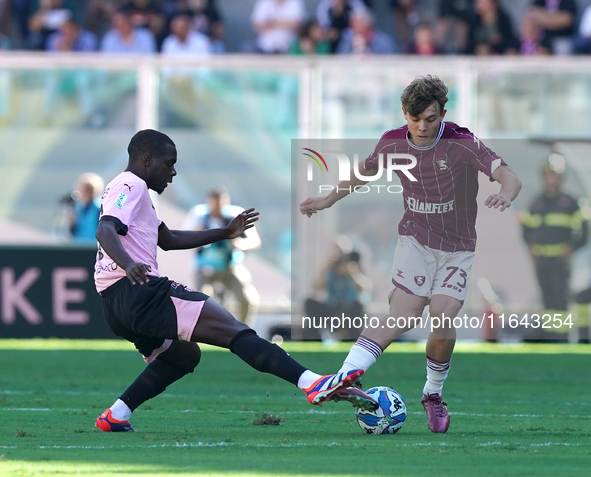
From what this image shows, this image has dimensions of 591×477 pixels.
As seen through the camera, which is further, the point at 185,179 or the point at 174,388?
the point at 185,179

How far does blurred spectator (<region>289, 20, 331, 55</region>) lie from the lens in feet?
54.3

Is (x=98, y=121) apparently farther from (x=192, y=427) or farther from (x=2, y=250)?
(x=192, y=427)

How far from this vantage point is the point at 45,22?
56.7ft

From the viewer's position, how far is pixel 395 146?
627cm

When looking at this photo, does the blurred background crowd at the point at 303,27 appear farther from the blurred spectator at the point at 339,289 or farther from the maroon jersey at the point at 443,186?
the maroon jersey at the point at 443,186

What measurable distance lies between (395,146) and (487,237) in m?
8.53

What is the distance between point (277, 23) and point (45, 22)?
3.66 metres

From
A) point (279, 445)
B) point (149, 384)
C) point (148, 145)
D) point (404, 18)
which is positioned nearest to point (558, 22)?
point (404, 18)

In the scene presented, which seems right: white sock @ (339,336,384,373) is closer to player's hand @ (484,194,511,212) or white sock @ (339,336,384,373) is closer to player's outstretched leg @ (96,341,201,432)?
player's outstretched leg @ (96,341,201,432)

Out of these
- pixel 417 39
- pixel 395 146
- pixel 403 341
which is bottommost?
pixel 403 341

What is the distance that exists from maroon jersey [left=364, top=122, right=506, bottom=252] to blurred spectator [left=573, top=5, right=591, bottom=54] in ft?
34.8

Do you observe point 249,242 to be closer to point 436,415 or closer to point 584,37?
point 584,37

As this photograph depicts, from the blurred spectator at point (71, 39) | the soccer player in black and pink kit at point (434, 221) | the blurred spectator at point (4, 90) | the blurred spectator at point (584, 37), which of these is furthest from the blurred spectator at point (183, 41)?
the soccer player in black and pink kit at point (434, 221)

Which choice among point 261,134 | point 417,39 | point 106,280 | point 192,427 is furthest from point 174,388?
point 417,39
